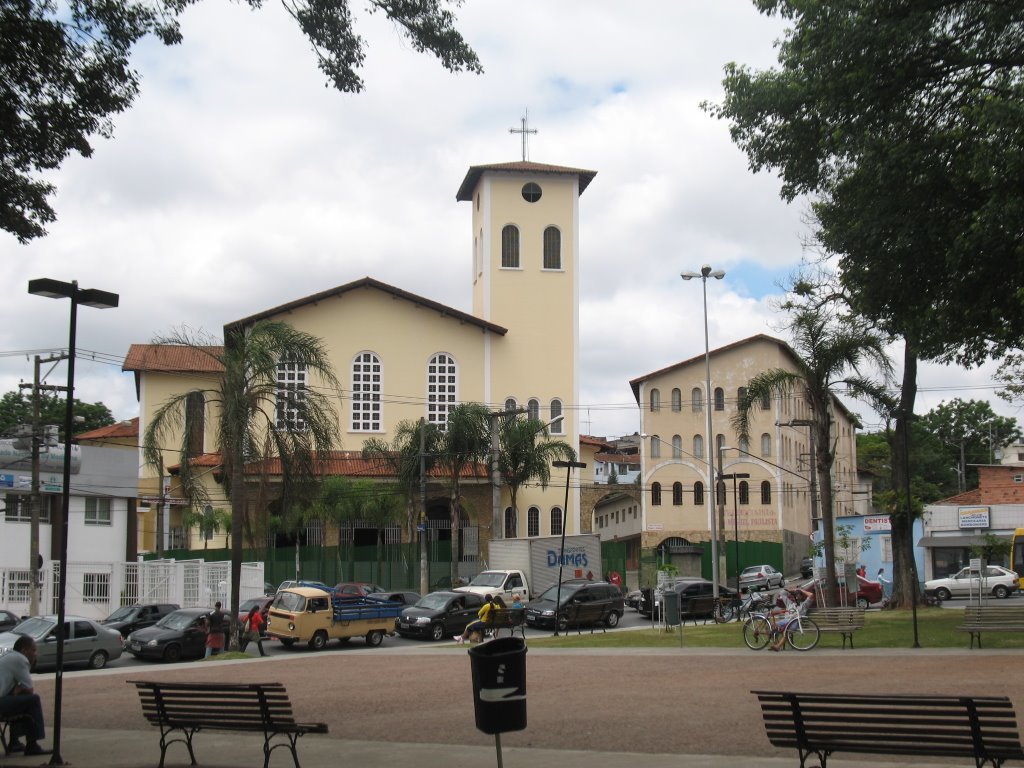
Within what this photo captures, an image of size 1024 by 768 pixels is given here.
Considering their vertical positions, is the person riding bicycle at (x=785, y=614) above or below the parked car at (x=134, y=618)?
above

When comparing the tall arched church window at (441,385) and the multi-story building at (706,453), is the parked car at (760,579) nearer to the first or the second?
the multi-story building at (706,453)

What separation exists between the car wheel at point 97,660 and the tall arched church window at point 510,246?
150 ft

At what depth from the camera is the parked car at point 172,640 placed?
2823cm

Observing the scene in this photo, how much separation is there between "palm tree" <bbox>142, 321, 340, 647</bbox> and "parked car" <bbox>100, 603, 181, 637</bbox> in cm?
540

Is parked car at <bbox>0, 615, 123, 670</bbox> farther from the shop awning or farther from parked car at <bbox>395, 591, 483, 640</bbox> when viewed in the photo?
the shop awning

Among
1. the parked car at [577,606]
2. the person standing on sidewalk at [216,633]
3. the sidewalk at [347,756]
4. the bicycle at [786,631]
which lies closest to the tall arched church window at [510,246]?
the parked car at [577,606]

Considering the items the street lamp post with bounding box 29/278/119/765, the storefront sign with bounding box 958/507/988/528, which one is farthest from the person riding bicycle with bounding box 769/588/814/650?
the storefront sign with bounding box 958/507/988/528

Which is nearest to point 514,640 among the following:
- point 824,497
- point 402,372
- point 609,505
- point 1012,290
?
point 1012,290

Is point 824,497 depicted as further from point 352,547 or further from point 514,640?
point 352,547

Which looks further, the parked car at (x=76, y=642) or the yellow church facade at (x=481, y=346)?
the yellow church facade at (x=481, y=346)

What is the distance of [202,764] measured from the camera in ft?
38.0

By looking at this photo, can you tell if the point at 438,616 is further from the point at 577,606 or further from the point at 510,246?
the point at 510,246

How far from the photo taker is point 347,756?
453 inches

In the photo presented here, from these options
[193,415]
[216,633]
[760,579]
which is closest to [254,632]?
[216,633]
